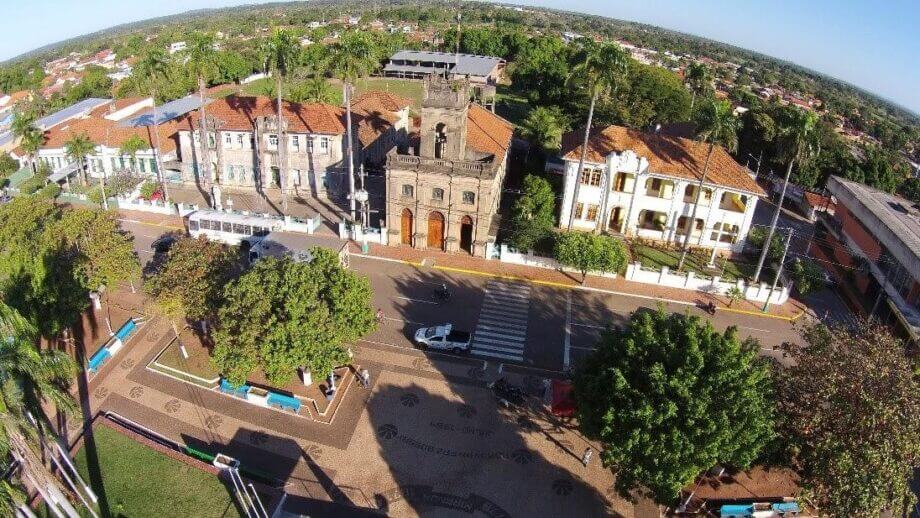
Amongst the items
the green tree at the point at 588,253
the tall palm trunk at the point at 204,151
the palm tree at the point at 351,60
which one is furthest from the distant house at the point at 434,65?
the green tree at the point at 588,253

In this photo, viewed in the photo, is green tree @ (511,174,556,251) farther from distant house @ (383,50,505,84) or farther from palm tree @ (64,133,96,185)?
distant house @ (383,50,505,84)

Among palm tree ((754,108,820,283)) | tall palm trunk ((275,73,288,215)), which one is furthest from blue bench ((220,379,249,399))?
palm tree ((754,108,820,283))

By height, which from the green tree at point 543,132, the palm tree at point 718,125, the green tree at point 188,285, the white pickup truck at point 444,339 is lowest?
the white pickup truck at point 444,339

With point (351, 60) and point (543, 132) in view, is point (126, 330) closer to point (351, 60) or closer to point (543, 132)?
point (351, 60)

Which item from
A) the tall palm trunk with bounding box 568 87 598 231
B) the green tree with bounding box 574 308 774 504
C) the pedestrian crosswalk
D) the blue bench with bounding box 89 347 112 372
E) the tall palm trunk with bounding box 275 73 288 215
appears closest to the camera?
the green tree with bounding box 574 308 774 504

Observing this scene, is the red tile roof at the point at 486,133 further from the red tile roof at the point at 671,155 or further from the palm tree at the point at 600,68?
the palm tree at the point at 600,68
